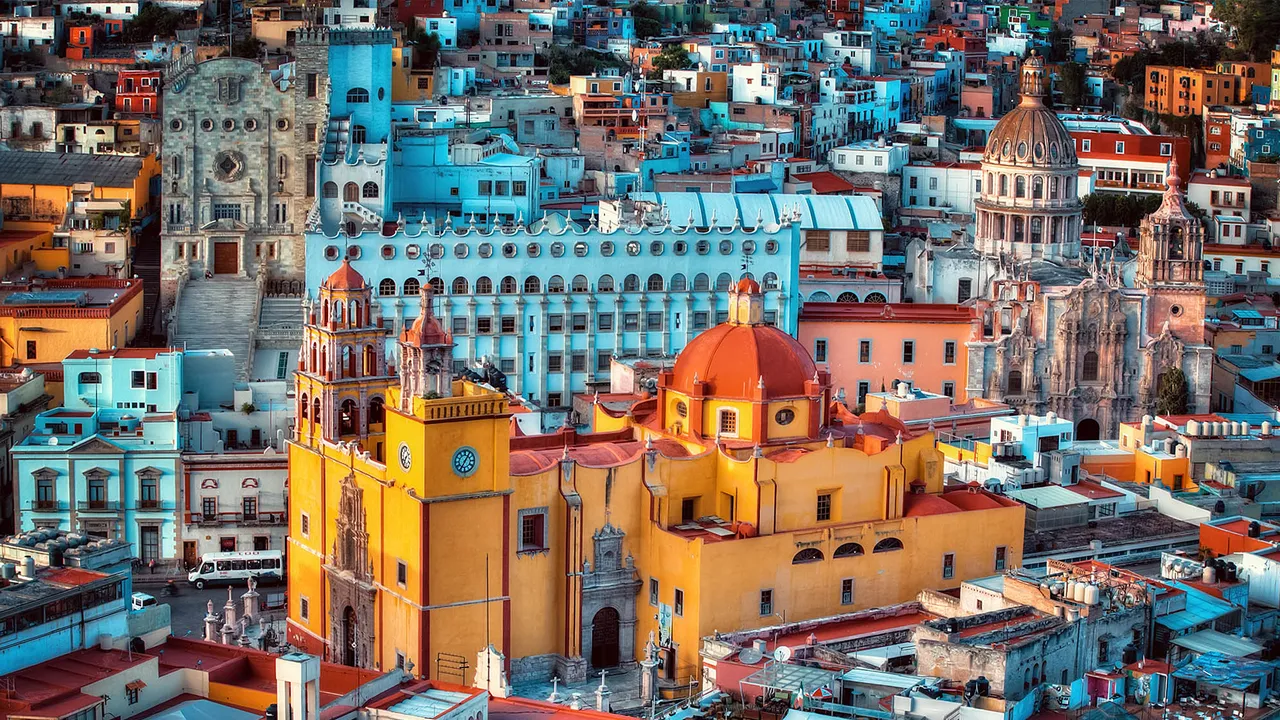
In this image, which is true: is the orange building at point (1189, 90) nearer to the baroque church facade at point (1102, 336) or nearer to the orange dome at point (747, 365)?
the baroque church facade at point (1102, 336)

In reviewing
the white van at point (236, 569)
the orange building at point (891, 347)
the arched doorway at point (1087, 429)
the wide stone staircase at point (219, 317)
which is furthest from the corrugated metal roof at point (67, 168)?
the arched doorway at point (1087, 429)

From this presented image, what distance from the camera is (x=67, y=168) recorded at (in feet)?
369

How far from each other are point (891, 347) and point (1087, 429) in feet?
27.2

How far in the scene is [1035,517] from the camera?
77.0m

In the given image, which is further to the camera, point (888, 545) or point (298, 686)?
point (888, 545)

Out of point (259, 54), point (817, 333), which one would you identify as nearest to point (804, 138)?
point (259, 54)

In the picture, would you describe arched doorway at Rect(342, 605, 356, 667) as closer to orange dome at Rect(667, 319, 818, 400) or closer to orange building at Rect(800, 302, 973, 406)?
orange dome at Rect(667, 319, 818, 400)

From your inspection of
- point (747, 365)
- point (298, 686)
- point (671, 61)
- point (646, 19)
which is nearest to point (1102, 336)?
point (747, 365)

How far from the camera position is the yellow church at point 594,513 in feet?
221

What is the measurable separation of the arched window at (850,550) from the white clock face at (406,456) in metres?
12.6

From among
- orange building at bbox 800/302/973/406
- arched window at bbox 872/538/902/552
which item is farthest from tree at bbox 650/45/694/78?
arched window at bbox 872/538/902/552

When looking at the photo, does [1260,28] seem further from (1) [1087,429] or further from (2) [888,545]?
(2) [888,545]

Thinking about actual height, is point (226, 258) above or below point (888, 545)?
above

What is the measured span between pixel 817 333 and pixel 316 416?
106 feet
